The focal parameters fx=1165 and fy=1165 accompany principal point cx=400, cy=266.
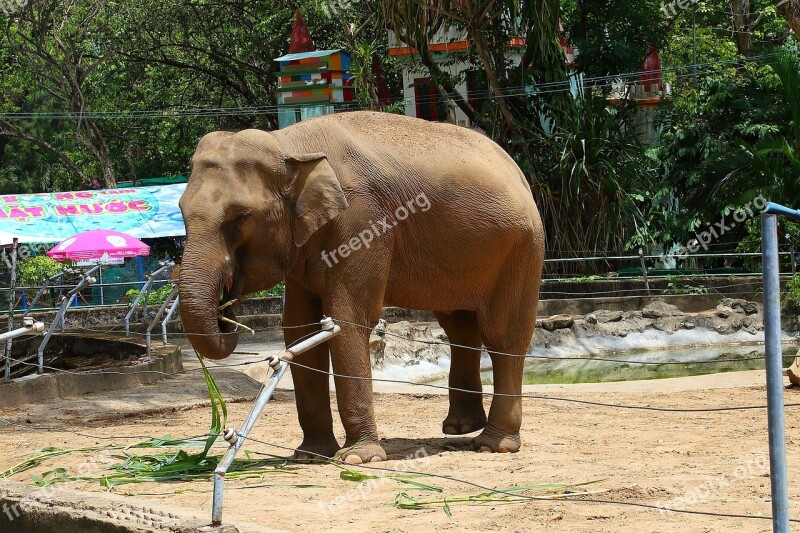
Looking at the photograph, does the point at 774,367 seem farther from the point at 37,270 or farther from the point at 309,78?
the point at 309,78

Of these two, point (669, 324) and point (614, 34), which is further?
point (614, 34)

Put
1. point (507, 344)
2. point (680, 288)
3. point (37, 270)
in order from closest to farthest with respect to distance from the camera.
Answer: point (507, 344), point (680, 288), point (37, 270)

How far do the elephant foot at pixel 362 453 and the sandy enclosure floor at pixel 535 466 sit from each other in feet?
0.43

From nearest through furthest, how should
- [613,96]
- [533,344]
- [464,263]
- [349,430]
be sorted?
[349,430], [464,263], [533,344], [613,96]

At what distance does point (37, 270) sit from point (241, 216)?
57.7ft

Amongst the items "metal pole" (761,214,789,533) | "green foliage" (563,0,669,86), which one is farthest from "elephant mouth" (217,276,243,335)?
"green foliage" (563,0,669,86)

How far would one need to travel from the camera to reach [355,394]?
7836 millimetres

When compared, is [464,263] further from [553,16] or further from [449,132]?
[553,16]

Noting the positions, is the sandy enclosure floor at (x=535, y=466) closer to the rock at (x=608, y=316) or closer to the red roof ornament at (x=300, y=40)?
the rock at (x=608, y=316)

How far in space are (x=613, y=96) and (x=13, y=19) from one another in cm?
1429

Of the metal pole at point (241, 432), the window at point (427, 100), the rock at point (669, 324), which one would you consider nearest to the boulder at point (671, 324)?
the rock at point (669, 324)

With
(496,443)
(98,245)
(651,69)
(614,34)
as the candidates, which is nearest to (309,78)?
(614,34)

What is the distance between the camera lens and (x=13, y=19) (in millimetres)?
26625

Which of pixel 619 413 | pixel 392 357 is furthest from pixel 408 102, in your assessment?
pixel 619 413
